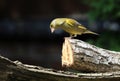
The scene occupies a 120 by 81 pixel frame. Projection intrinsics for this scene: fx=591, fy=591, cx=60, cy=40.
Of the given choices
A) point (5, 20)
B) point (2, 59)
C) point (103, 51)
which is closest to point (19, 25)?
point (5, 20)

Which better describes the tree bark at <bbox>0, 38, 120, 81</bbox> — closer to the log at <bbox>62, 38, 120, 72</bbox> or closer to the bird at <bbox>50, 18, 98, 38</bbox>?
the log at <bbox>62, 38, 120, 72</bbox>

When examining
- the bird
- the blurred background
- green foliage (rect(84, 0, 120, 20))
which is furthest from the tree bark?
the blurred background

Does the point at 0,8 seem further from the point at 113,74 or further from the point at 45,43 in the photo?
the point at 113,74

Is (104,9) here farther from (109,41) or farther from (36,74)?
(36,74)

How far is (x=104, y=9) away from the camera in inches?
237

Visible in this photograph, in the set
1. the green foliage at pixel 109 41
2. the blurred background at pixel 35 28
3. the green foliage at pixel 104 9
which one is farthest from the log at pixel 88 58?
the blurred background at pixel 35 28

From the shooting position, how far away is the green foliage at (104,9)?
235 inches

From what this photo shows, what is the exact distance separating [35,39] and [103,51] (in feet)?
13.6

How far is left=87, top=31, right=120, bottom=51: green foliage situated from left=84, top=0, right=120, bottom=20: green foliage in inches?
7.4

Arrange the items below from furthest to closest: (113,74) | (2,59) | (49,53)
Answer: (49,53) < (113,74) < (2,59)

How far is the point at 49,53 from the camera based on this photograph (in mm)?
7598

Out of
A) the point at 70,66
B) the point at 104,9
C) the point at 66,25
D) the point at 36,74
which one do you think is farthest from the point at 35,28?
the point at 36,74

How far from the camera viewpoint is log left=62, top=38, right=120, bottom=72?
3.51 metres

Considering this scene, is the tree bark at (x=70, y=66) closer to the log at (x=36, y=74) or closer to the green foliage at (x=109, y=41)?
the log at (x=36, y=74)
